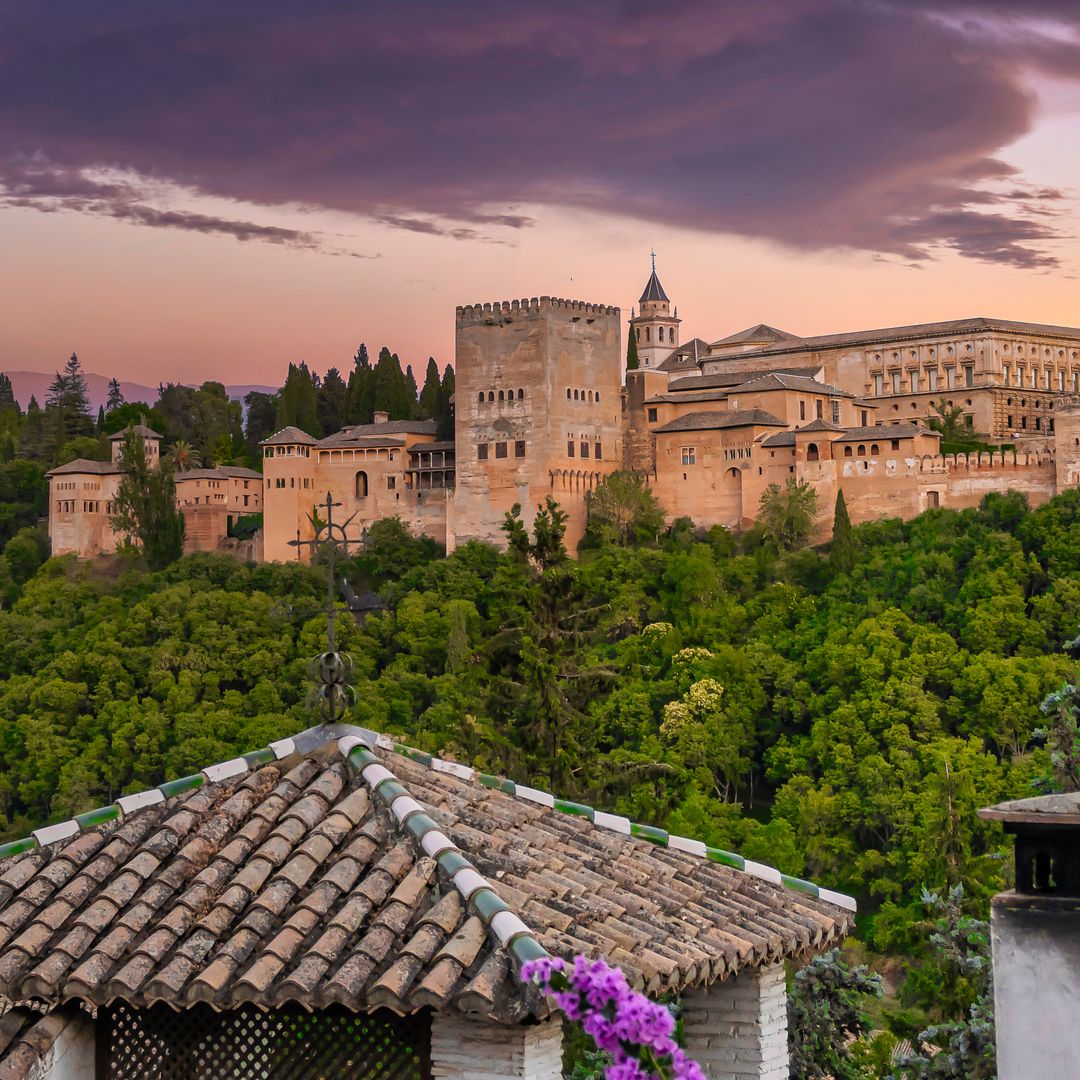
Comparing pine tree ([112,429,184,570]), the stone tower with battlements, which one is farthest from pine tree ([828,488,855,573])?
pine tree ([112,429,184,570])

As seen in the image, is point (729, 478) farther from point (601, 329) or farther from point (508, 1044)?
point (508, 1044)

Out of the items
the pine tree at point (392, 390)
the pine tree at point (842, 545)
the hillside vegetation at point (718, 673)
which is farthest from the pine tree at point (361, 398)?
the pine tree at point (842, 545)

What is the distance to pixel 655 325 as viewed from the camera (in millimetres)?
83625

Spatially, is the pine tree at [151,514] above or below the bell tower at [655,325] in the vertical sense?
below

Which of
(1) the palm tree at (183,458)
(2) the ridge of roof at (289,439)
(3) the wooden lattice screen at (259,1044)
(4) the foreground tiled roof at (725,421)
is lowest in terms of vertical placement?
(3) the wooden lattice screen at (259,1044)

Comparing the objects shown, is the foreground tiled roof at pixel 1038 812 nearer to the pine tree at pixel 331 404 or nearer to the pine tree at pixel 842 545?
the pine tree at pixel 842 545

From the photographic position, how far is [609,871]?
764 centimetres

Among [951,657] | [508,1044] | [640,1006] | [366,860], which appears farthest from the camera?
[951,657]

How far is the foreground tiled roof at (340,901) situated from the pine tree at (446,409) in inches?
2111

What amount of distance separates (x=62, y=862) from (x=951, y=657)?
40655 mm

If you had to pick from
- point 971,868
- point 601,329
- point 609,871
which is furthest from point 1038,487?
point 609,871

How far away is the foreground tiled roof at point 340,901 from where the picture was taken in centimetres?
605

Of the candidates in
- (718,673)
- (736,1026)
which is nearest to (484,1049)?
(736,1026)

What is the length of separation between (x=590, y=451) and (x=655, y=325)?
27260 millimetres
